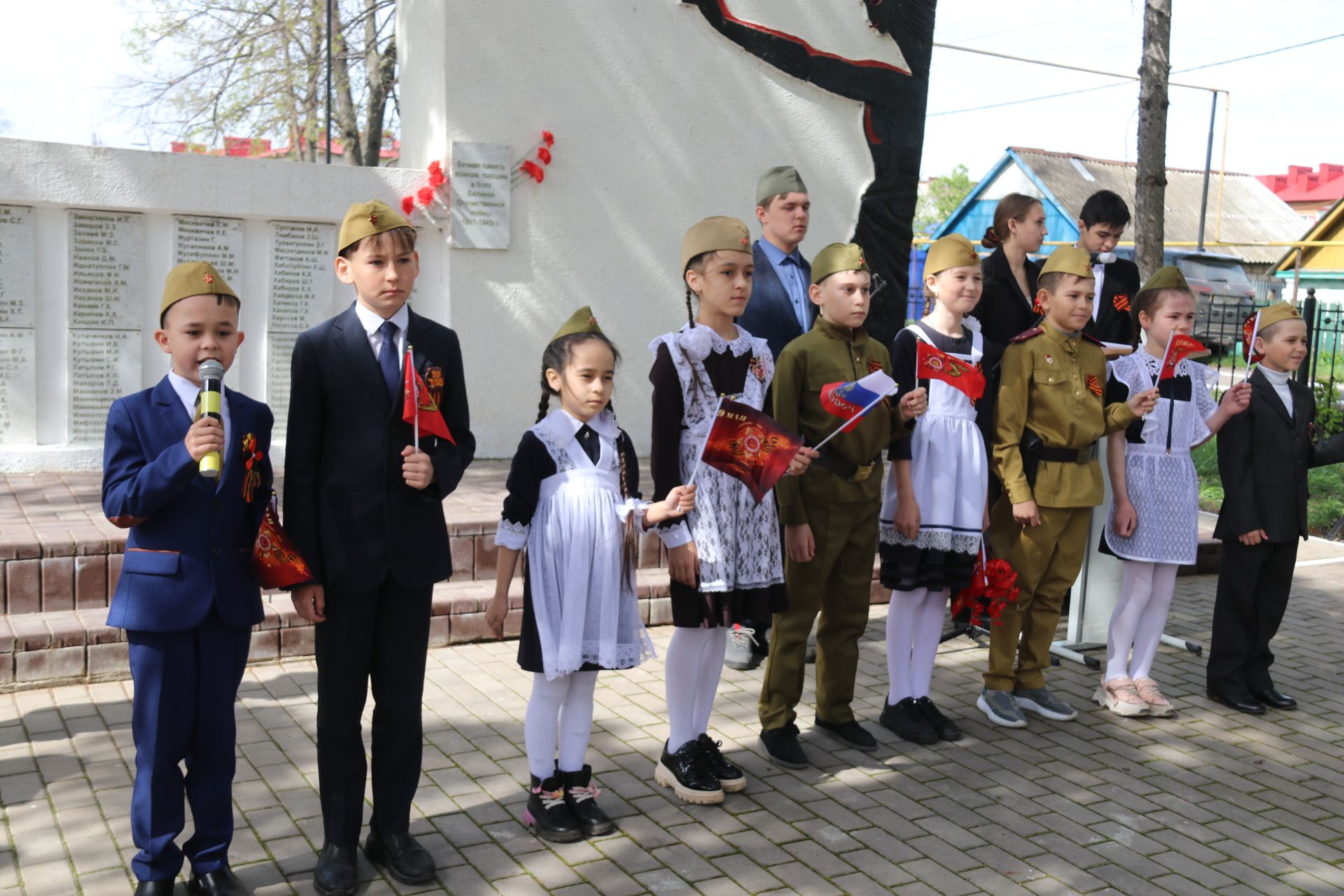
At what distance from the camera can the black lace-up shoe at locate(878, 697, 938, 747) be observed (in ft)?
15.7

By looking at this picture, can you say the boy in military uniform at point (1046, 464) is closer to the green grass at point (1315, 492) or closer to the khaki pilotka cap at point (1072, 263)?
the khaki pilotka cap at point (1072, 263)

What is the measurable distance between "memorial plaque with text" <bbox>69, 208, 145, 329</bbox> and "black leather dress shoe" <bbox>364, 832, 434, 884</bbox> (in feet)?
16.4

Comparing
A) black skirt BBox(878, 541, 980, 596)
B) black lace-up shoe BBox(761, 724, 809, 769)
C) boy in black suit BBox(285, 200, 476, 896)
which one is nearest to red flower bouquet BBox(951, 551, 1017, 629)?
black skirt BBox(878, 541, 980, 596)

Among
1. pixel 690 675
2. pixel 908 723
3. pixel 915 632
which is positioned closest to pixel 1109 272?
pixel 915 632

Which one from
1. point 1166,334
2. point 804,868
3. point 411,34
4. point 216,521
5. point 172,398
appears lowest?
point 804,868

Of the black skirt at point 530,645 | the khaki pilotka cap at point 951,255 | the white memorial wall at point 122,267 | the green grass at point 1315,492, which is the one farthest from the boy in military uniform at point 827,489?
the green grass at point 1315,492

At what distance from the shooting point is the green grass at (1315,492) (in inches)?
392

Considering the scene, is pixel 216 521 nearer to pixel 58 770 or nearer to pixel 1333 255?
pixel 58 770

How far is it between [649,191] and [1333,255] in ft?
104

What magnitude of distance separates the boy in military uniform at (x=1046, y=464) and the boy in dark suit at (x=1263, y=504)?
0.71 m

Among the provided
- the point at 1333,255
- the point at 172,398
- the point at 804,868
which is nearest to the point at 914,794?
the point at 804,868

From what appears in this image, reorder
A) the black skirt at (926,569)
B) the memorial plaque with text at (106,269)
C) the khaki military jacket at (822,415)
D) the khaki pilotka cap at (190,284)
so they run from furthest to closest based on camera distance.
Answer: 1. the memorial plaque with text at (106,269)
2. the black skirt at (926,569)
3. the khaki military jacket at (822,415)
4. the khaki pilotka cap at (190,284)

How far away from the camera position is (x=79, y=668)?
507 centimetres

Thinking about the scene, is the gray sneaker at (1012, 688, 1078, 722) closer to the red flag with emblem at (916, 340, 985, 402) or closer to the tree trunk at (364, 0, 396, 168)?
the red flag with emblem at (916, 340, 985, 402)
